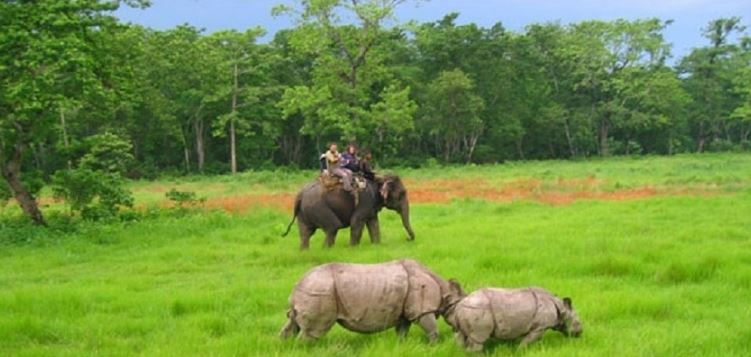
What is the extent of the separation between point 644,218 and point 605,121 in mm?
52373

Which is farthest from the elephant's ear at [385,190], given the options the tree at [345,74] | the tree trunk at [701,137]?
the tree trunk at [701,137]

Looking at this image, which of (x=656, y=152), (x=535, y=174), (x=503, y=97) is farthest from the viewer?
(x=656, y=152)

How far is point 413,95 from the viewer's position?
6097cm

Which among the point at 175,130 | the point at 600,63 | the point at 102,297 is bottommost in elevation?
the point at 102,297

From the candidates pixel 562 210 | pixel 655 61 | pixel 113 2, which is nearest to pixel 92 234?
pixel 113 2

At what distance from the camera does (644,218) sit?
19.0 meters

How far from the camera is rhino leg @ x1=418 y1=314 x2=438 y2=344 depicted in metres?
7.90

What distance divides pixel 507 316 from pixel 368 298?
4.48 feet

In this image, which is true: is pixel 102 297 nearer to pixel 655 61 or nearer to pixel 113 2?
pixel 113 2

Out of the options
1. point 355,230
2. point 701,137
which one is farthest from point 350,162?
point 701,137

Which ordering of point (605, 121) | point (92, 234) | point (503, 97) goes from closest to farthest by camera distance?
point (92, 234) → point (503, 97) → point (605, 121)

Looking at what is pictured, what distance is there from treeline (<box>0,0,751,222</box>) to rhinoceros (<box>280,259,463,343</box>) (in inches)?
1040

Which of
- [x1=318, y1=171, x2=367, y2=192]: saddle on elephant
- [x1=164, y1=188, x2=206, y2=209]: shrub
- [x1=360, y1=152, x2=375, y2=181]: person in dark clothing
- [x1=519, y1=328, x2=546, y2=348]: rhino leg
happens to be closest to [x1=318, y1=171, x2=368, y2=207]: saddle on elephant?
[x1=318, y1=171, x2=367, y2=192]: saddle on elephant

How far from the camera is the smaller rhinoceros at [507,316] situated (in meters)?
7.47
